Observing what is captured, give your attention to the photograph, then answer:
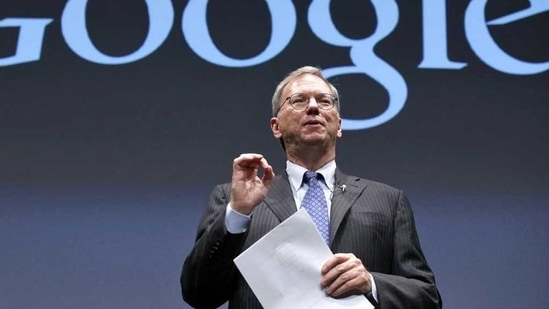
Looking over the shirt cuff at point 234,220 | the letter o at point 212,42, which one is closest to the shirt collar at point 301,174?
the shirt cuff at point 234,220

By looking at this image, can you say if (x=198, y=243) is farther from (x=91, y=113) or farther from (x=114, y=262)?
(x=91, y=113)

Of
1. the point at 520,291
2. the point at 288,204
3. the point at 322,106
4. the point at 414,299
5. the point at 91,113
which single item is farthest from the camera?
the point at 91,113

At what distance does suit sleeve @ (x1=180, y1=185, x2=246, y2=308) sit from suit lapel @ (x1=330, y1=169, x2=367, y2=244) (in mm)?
241

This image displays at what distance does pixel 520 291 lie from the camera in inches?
111

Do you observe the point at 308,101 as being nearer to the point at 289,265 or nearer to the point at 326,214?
the point at 326,214

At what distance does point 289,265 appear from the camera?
169cm

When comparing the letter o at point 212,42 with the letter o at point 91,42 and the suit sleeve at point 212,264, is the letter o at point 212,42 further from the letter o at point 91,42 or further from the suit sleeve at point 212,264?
the suit sleeve at point 212,264

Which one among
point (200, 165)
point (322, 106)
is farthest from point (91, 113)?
point (322, 106)

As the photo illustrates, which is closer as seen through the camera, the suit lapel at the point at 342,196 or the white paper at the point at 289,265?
the white paper at the point at 289,265

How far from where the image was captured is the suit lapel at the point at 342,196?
1.92 metres

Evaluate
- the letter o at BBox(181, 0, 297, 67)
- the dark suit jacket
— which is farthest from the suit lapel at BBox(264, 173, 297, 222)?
the letter o at BBox(181, 0, 297, 67)

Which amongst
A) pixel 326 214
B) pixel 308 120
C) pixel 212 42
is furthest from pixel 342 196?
pixel 212 42

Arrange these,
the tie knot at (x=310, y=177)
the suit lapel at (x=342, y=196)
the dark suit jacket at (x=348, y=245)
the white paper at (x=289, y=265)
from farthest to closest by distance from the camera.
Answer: the tie knot at (x=310, y=177) < the suit lapel at (x=342, y=196) < the dark suit jacket at (x=348, y=245) < the white paper at (x=289, y=265)

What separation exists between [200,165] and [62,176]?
0.54m
